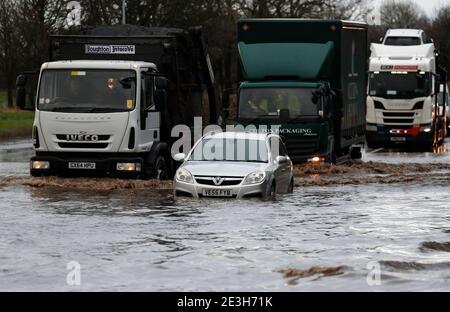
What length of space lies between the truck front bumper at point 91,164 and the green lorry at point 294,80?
17.4 ft

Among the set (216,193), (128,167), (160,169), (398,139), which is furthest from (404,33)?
(216,193)

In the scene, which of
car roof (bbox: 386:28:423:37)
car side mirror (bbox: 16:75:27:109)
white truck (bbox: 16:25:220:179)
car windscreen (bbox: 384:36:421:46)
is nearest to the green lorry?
white truck (bbox: 16:25:220:179)

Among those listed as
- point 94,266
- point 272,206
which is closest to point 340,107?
point 272,206

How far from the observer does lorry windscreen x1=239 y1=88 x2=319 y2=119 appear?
2780 centimetres

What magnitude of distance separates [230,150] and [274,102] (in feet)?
22.9

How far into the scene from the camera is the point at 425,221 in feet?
58.6

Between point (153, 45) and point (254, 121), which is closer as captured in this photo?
point (153, 45)

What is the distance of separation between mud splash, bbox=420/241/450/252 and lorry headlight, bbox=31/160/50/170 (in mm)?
10436

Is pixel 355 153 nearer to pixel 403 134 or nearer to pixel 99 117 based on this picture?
pixel 403 134

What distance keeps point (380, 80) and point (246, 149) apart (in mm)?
21975

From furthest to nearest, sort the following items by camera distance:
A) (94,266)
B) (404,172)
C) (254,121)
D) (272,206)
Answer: (404,172), (254,121), (272,206), (94,266)

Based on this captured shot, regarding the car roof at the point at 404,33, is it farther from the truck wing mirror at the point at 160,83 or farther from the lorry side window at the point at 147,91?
the truck wing mirror at the point at 160,83

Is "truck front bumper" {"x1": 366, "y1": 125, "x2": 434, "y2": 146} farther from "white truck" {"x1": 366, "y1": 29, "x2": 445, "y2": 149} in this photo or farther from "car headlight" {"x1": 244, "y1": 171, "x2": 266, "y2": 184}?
"car headlight" {"x1": 244, "y1": 171, "x2": 266, "y2": 184}

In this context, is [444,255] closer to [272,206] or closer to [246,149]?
[272,206]
